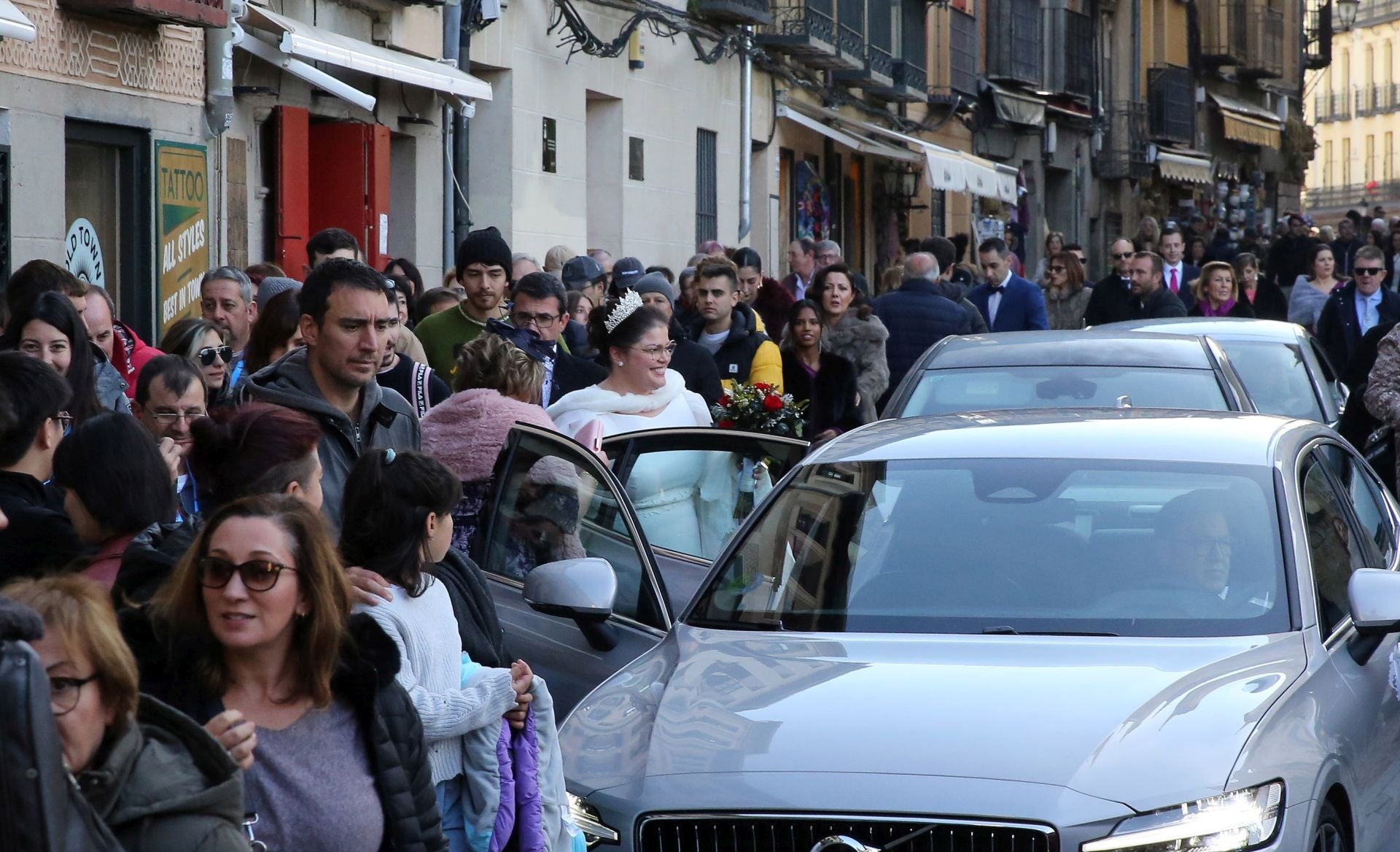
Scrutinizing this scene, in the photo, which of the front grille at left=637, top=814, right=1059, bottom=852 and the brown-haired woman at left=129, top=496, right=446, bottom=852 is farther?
the front grille at left=637, top=814, right=1059, bottom=852

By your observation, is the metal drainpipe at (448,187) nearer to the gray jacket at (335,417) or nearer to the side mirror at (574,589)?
the gray jacket at (335,417)

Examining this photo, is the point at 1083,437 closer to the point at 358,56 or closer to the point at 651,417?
the point at 651,417

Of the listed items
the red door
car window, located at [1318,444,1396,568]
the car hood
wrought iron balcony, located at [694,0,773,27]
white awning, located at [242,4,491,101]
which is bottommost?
the car hood

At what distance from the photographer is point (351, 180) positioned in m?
15.0

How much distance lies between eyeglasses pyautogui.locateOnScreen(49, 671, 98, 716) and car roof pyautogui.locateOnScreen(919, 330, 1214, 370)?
676 centimetres

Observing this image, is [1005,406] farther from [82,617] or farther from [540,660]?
[82,617]

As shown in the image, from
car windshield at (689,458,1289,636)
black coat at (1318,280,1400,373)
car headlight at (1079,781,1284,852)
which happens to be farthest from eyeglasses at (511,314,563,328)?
black coat at (1318,280,1400,373)

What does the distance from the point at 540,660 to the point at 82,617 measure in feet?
10.6

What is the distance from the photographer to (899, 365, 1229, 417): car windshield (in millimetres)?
8742

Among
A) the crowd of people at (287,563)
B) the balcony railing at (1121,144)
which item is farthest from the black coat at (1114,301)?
the balcony railing at (1121,144)

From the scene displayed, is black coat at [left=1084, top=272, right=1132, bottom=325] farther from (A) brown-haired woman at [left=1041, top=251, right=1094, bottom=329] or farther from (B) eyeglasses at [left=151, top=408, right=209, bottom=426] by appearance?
(B) eyeglasses at [left=151, top=408, right=209, bottom=426]

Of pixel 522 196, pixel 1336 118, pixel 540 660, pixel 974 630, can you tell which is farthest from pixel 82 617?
pixel 1336 118

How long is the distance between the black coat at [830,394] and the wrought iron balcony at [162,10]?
13.5 ft

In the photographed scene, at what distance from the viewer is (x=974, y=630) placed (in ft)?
16.5
